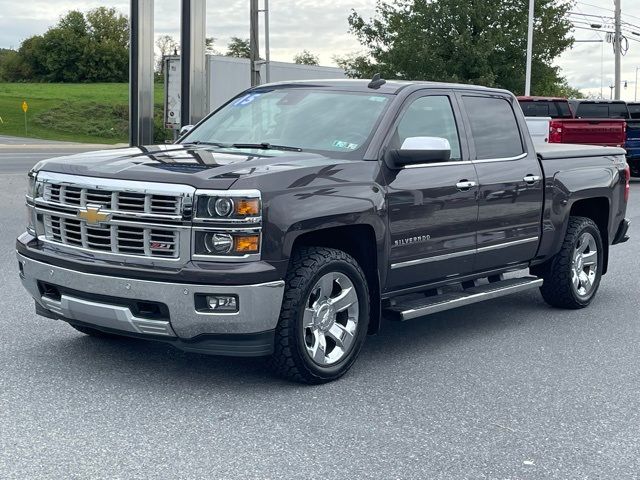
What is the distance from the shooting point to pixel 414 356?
6.83m

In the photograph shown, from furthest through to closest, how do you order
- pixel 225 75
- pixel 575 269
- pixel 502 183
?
pixel 225 75
pixel 575 269
pixel 502 183

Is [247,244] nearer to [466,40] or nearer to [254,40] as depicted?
[254,40]

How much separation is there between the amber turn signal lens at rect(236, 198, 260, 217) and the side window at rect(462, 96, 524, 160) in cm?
248

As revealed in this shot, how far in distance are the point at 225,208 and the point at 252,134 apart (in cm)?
163

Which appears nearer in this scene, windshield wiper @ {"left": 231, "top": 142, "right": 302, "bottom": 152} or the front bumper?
the front bumper

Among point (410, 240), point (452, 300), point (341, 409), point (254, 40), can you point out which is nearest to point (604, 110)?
point (254, 40)

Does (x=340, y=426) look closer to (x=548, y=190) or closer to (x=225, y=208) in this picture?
(x=225, y=208)

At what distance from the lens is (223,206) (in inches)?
213

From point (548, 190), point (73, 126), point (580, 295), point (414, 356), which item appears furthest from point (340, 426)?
point (73, 126)

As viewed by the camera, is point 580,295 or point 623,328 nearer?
point 623,328

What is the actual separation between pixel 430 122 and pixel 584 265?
259 cm

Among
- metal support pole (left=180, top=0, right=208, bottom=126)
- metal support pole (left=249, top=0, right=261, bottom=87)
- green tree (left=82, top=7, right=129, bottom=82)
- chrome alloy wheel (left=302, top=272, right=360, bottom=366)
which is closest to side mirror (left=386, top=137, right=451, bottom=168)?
chrome alloy wheel (left=302, top=272, right=360, bottom=366)

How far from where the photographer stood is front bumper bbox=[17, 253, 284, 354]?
544 centimetres

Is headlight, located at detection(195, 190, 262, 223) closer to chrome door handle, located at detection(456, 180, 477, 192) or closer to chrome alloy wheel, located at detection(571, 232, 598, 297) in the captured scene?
chrome door handle, located at detection(456, 180, 477, 192)
